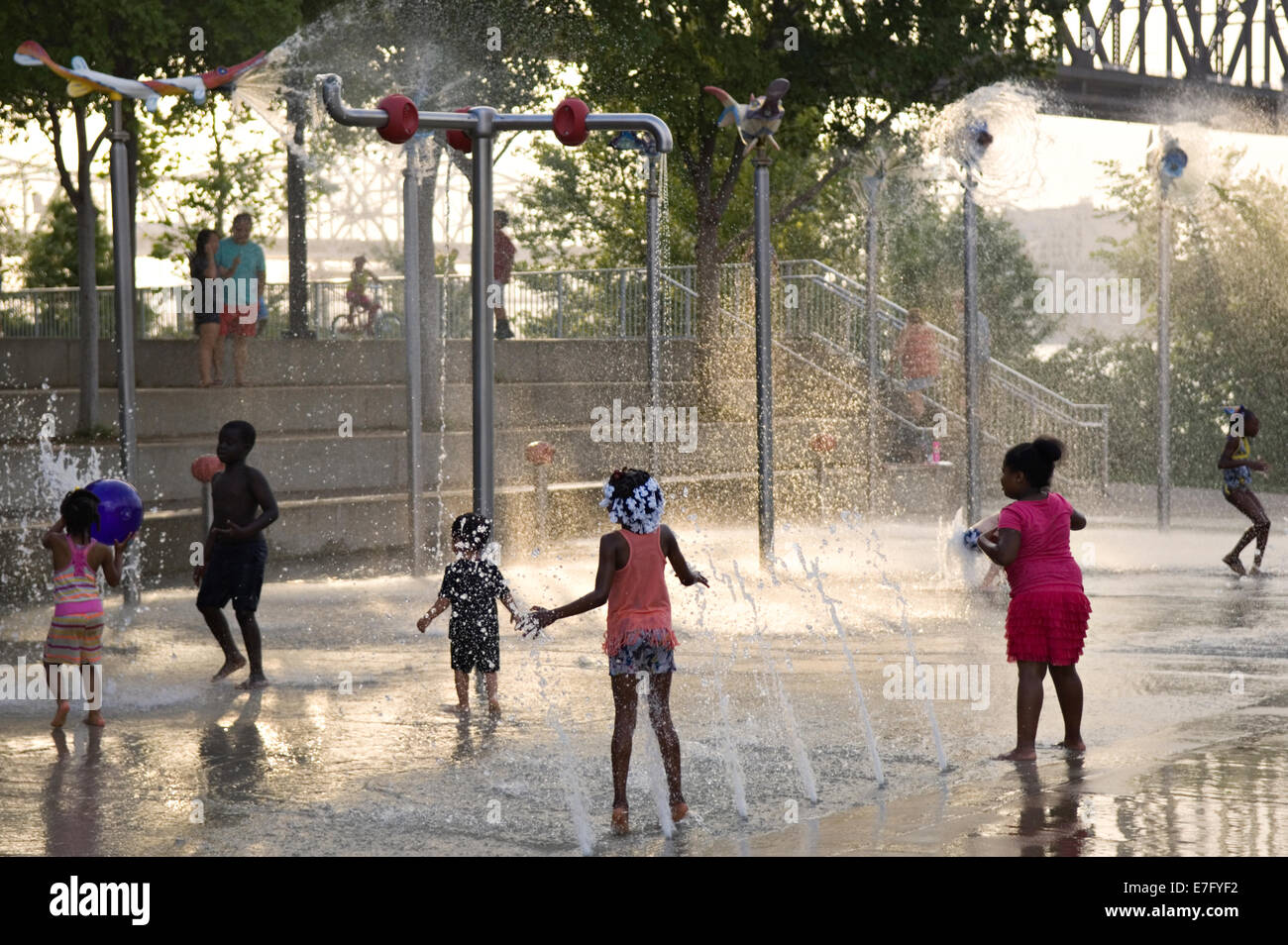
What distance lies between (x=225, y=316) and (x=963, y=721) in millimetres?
13267

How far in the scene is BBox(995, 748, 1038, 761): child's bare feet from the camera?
8.38m

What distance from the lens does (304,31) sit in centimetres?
2008

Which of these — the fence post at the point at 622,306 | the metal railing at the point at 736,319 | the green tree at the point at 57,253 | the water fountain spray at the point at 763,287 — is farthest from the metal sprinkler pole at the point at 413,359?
Answer: the green tree at the point at 57,253

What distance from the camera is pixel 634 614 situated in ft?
23.5

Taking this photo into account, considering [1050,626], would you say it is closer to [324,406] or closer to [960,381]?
[324,406]

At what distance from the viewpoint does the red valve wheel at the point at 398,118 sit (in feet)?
32.2

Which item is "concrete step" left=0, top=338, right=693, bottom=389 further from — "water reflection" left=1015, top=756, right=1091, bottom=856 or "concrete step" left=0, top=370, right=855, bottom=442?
"water reflection" left=1015, top=756, right=1091, bottom=856

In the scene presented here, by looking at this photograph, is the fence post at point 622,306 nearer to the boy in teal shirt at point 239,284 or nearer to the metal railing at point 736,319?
the metal railing at point 736,319

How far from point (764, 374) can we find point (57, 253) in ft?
112

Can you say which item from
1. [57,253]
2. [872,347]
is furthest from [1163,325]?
[57,253]

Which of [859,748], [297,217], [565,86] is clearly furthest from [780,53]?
[859,748]

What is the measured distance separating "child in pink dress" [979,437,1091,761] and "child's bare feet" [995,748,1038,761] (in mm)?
60

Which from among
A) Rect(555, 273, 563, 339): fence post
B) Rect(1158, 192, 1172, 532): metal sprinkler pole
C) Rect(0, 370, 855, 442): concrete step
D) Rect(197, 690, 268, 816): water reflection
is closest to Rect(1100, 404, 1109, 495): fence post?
Rect(0, 370, 855, 442): concrete step

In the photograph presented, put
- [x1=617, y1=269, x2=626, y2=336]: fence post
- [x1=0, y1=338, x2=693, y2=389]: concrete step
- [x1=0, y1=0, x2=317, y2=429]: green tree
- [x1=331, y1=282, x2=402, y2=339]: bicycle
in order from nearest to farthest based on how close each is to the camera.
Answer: [x1=0, y1=0, x2=317, y2=429]: green tree, [x1=0, y1=338, x2=693, y2=389]: concrete step, [x1=331, y1=282, x2=402, y2=339]: bicycle, [x1=617, y1=269, x2=626, y2=336]: fence post
